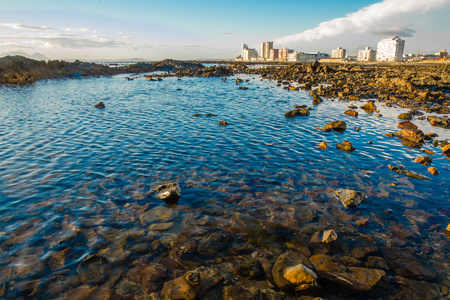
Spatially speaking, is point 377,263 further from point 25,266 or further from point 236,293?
point 25,266

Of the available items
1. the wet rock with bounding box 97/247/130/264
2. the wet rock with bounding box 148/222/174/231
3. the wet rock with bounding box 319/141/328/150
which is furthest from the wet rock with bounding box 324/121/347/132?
the wet rock with bounding box 97/247/130/264

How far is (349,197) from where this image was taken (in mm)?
9672

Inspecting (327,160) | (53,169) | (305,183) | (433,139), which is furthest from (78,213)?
(433,139)

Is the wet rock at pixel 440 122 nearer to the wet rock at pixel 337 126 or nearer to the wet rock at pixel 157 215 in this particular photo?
the wet rock at pixel 337 126

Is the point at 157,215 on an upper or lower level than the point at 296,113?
lower

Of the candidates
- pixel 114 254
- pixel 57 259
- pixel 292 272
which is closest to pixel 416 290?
pixel 292 272

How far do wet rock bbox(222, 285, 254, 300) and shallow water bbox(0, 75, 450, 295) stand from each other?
9.08 feet

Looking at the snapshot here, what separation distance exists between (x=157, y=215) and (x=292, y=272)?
16.9 feet

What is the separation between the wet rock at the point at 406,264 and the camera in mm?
6309

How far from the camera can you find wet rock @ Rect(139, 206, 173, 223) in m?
8.49

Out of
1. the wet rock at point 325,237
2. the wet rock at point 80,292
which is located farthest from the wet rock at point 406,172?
the wet rock at point 80,292

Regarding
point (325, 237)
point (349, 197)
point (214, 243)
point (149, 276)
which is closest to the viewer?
point (149, 276)

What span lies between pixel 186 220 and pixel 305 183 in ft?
19.7

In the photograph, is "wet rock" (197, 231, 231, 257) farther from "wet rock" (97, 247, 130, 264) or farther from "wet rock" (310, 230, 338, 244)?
"wet rock" (310, 230, 338, 244)
